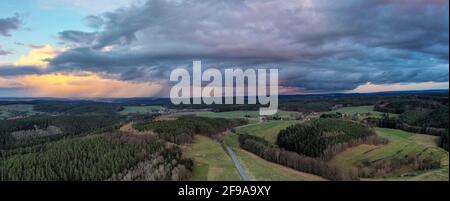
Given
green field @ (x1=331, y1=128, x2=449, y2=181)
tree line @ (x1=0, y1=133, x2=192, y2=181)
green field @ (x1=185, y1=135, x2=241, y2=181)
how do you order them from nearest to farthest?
green field @ (x1=185, y1=135, x2=241, y2=181)
tree line @ (x1=0, y1=133, x2=192, y2=181)
green field @ (x1=331, y1=128, x2=449, y2=181)

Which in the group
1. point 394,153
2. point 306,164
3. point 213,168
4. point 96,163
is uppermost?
point 213,168

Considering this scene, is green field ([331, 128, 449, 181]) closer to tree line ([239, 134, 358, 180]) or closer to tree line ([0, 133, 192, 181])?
Result: tree line ([239, 134, 358, 180])

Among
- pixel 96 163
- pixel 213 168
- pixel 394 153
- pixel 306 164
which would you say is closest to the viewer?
pixel 213 168

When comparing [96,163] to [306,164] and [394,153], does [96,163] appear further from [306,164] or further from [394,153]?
[394,153]

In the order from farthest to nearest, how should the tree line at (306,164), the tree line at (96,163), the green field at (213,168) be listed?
1. the tree line at (306,164)
2. the tree line at (96,163)
3. the green field at (213,168)

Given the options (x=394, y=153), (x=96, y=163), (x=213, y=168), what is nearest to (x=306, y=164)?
(x=213, y=168)

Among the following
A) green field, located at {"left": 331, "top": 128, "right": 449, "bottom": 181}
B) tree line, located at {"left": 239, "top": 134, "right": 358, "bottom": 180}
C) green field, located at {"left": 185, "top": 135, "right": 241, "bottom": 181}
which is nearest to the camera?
green field, located at {"left": 185, "top": 135, "right": 241, "bottom": 181}

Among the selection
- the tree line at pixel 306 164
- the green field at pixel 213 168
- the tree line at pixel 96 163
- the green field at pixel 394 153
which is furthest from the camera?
the green field at pixel 394 153

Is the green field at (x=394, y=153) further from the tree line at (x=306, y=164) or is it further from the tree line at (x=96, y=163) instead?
the tree line at (x=96, y=163)

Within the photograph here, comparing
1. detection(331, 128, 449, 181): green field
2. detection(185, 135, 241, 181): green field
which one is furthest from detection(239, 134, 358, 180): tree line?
detection(185, 135, 241, 181): green field

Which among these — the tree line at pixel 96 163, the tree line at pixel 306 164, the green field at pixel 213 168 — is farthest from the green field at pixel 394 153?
the tree line at pixel 96 163
